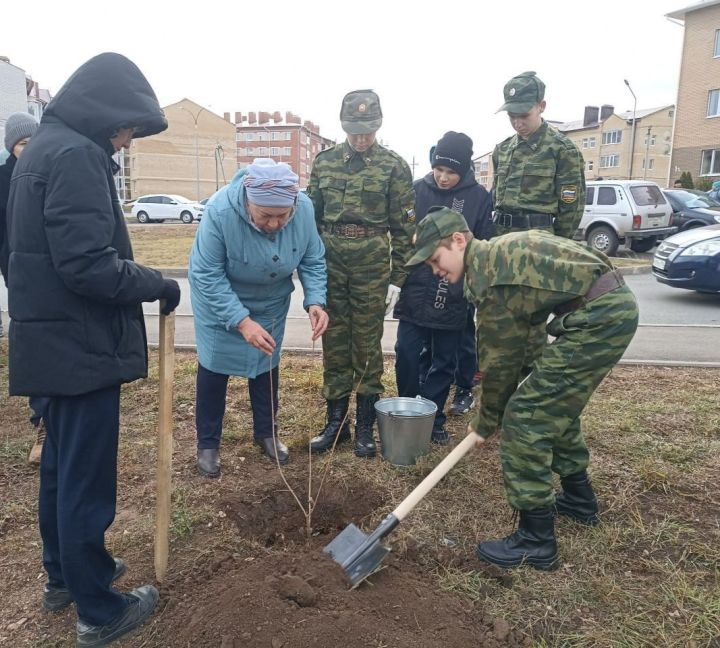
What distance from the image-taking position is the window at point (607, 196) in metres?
13.9

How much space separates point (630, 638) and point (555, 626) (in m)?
0.25

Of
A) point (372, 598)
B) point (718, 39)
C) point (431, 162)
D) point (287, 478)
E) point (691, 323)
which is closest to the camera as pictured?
point (372, 598)

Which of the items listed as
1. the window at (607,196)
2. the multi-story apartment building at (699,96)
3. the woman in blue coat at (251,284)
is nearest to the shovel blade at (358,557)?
the woman in blue coat at (251,284)

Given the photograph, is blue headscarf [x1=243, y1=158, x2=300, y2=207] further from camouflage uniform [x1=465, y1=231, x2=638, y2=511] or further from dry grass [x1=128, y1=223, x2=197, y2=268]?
dry grass [x1=128, y1=223, x2=197, y2=268]

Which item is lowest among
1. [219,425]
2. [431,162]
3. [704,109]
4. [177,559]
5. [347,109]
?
[177,559]

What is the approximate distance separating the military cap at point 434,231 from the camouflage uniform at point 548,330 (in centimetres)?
11

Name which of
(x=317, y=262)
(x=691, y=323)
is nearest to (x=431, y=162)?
(x=317, y=262)

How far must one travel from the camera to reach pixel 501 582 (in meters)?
2.55

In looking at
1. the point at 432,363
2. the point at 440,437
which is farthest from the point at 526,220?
the point at 440,437

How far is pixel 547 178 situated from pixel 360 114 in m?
1.44

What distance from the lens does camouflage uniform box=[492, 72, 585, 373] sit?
4070 millimetres

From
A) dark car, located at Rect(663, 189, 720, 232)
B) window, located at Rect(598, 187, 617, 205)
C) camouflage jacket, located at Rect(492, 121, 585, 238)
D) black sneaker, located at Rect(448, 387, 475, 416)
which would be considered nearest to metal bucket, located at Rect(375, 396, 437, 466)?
black sneaker, located at Rect(448, 387, 475, 416)

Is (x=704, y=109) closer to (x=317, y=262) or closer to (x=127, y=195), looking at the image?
(x=317, y=262)

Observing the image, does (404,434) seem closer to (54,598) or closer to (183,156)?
(54,598)
